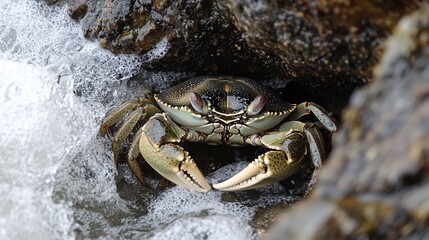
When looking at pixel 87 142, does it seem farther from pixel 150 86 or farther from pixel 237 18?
pixel 237 18

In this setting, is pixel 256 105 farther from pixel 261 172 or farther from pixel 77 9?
pixel 77 9

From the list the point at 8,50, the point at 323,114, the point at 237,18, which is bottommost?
the point at 8,50

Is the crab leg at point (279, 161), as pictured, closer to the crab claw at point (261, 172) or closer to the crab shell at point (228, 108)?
the crab claw at point (261, 172)

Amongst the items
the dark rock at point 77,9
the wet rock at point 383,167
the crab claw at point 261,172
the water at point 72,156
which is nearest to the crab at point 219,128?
the crab claw at point 261,172

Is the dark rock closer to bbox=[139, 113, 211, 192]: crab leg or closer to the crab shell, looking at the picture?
the crab shell

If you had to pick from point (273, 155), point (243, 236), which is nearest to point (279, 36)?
point (273, 155)

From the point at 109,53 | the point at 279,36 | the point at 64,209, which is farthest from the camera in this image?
the point at 109,53
